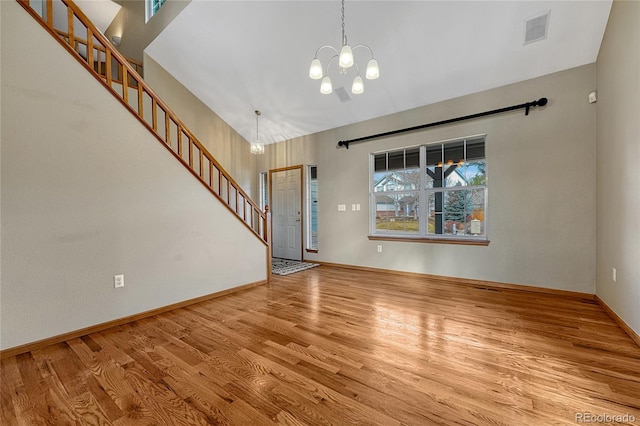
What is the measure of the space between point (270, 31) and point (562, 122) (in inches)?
163

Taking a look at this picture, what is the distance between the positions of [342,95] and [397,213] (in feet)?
7.60

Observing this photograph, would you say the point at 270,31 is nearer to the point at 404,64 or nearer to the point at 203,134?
the point at 404,64

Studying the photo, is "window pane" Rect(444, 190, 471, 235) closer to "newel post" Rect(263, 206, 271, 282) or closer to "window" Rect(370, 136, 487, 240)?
"window" Rect(370, 136, 487, 240)

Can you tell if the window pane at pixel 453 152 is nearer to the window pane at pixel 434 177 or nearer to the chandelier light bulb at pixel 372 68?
the window pane at pixel 434 177

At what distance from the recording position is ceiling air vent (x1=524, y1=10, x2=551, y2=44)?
2.98 m

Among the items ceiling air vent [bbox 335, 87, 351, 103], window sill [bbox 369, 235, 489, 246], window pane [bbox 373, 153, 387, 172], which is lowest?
window sill [bbox 369, 235, 489, 246]

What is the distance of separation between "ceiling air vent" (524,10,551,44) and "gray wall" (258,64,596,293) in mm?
617

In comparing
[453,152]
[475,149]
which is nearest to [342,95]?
[453,152]

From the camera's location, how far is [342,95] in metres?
4.71

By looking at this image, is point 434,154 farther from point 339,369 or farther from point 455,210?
point 339,369

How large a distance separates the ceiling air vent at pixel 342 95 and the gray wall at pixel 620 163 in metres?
3.18

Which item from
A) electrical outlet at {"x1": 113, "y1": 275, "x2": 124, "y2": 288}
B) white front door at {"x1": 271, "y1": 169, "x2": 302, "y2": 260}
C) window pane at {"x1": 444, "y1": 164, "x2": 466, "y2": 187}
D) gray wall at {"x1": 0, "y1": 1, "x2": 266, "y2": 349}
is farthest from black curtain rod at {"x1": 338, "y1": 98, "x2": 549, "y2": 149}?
electrical outlet at {"x1": 113, "y1": 275, "x2": 124, "y2": 288}

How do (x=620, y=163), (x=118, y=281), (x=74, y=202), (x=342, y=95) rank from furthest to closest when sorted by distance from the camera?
(x=342, y=95), (x=118, y=281), (x=620, y=163), (x=74, y=202)

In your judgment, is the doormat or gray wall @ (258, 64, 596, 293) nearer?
gray wall @ (258, 64, 596, 293)
